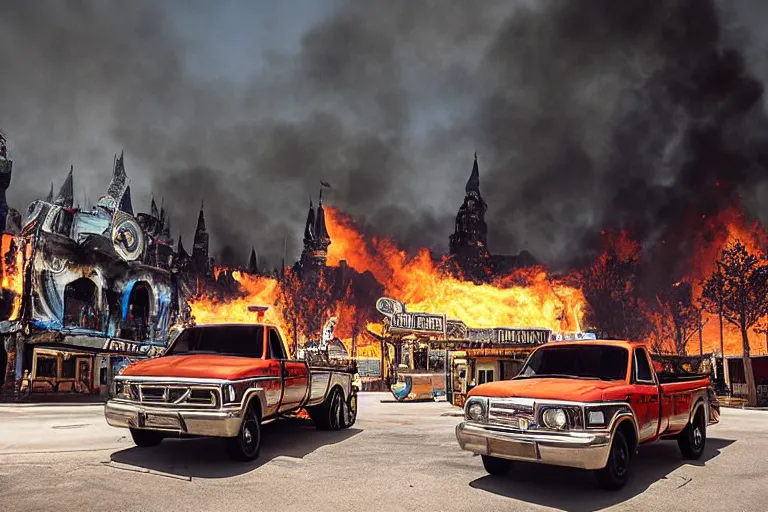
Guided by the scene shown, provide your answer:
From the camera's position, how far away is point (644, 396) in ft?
26.4

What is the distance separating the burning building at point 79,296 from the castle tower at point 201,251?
42.7 metres

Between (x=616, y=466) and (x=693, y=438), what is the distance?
11.3ft

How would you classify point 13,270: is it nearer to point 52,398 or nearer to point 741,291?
point 52,398

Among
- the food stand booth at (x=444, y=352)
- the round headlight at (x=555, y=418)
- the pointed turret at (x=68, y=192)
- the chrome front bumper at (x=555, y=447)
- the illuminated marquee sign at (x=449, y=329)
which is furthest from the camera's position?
the pointed turret at (x=68, y=192)

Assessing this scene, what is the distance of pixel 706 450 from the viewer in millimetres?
11164

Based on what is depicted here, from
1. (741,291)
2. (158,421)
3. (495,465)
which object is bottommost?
(495,465)

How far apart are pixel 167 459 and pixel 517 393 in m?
5.75

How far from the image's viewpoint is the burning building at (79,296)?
109 feet

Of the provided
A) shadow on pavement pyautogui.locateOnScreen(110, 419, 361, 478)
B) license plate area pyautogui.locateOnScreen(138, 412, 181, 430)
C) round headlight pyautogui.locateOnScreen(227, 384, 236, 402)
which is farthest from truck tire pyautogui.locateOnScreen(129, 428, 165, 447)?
round headlight pyautogui.locateOnScreen(227, 384, 236, 402)

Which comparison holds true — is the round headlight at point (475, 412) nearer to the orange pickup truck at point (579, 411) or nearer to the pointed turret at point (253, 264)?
the orange pickup truck at point (579, 411)

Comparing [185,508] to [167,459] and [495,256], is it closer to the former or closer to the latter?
[167,459]

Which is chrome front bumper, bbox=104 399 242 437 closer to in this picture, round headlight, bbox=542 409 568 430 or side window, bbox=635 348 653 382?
round headlight, bbox=542 409 568 430

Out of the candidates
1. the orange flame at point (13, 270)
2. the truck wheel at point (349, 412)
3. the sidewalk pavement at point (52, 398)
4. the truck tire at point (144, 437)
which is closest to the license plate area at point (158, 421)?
the truck tire at point (144, 437)

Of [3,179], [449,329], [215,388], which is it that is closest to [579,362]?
[215,388]
